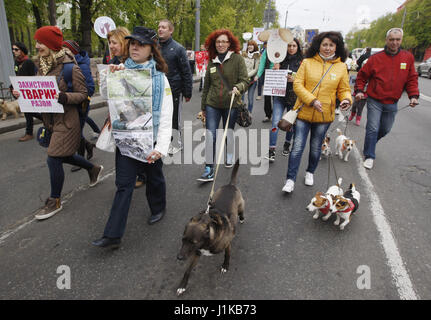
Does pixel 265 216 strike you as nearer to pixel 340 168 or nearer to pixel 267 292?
pixel 267 292

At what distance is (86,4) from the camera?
1522 centimetres

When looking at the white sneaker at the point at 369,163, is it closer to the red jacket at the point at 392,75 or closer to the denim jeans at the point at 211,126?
the red jacket at the point at 392,75

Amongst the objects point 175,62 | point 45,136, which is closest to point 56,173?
point 45,136

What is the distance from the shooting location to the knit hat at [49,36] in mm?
2971

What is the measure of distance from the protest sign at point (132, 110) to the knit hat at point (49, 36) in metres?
1.13

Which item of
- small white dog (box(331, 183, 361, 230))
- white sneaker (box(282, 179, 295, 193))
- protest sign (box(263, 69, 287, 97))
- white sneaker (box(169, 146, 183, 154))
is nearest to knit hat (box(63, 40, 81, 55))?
white sneaker (box(169, 146, 183, 154))

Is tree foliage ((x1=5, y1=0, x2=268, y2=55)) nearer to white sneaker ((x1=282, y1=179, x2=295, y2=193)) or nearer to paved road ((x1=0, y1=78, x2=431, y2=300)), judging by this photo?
paved road ((x1=0, y1=78, x2=431, y2=300))

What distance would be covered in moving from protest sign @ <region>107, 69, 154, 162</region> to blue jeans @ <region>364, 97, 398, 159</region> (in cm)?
Result: 443

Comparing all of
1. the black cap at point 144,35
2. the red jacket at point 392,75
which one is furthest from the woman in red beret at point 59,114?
the red jacket at point 392,75

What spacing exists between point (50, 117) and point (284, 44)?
405 cm

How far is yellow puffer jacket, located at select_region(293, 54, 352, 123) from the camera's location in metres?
3.55

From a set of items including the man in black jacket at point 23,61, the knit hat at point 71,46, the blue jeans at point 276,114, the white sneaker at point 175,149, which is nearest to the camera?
the knit hat at point 71,46

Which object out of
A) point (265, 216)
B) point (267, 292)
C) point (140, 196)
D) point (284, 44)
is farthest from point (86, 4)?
point (267, 292)

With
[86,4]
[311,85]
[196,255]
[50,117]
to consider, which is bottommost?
[196,255]
